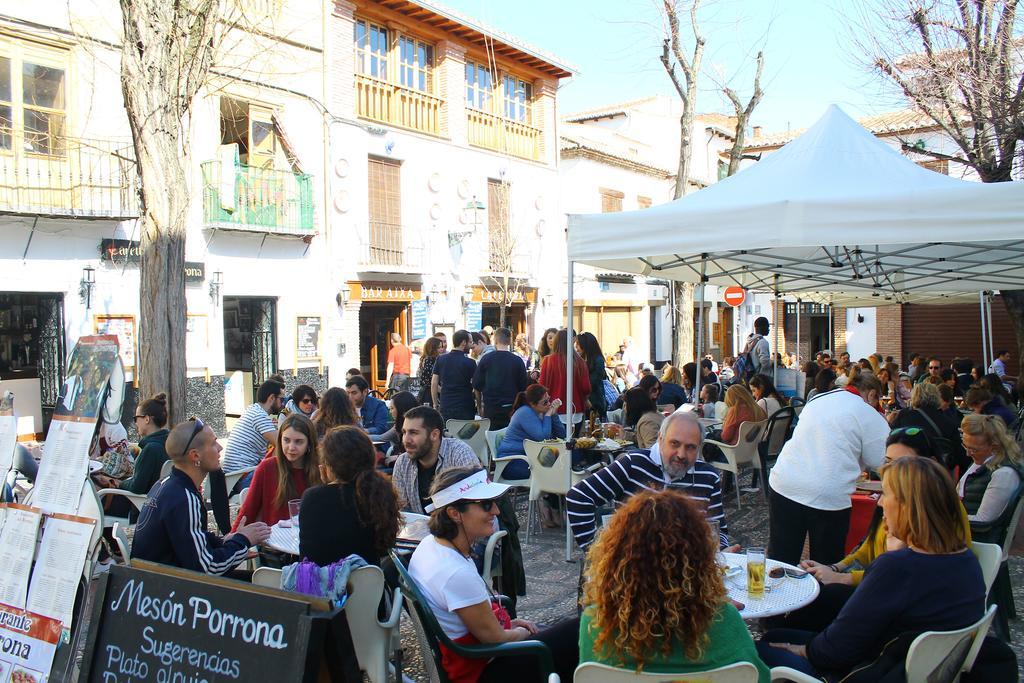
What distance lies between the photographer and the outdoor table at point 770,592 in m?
3.21

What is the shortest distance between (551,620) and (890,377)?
326 inches

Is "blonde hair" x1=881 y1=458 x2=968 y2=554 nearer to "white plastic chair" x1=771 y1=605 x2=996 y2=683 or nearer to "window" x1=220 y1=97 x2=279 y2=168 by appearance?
"white plastic chair" x1=771 y1=605 x2=996 y2=683

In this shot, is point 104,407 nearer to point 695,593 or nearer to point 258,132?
point 695,593

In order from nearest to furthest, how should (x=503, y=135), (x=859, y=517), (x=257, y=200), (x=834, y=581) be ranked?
1. (x=834, y=581)
2. (x=859, y=517)
3. (x=257, y=200)
4. (x=503, y=135)

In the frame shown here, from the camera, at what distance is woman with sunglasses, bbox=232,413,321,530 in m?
4.70

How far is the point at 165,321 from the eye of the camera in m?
7.72

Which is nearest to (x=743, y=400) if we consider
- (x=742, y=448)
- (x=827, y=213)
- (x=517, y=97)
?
(x=742, y=448)

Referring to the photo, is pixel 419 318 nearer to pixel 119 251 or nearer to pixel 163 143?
pixel 119 251

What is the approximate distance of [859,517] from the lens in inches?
190

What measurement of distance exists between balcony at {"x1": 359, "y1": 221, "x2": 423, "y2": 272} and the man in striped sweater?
540 inches

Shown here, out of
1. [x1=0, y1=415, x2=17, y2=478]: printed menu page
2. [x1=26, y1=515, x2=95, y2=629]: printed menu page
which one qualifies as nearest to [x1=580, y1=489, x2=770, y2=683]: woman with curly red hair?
[x1=26, y1=515, x2=95, y2=629]: printed menu page

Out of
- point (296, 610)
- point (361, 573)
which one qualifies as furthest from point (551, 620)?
point (296, 610)

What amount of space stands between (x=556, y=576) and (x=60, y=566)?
3.25 m

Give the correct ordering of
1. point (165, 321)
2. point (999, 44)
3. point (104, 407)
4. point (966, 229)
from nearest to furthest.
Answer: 1. point (104, 407)
2. point (966, 229)
3. point (165, 321)
4. point (999, 44)
